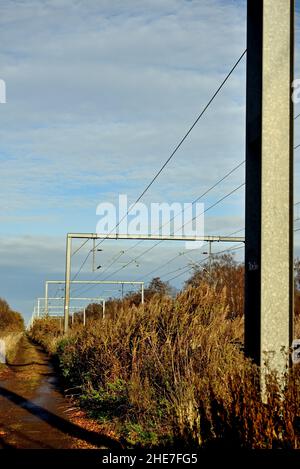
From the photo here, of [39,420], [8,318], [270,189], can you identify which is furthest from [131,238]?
[8,318]

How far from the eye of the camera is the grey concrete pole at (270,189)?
699 cm

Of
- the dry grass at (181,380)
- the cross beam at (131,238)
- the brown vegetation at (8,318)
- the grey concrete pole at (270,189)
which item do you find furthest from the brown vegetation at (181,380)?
the brown vegetation at (8,318)

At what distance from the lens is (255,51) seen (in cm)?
764

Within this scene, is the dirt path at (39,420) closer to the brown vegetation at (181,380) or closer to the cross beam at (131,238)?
the brown vegetation at (181,380)

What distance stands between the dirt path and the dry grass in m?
0.52

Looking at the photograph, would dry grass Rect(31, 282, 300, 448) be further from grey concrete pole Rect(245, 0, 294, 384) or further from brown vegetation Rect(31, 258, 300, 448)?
grey concrete pole Rect(245, 0, 294, 384)

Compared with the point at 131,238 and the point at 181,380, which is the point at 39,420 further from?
the point at 131,238

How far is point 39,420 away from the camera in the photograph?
38.7 feet

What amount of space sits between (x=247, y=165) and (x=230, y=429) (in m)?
2.99

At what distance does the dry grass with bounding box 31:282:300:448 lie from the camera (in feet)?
19.9

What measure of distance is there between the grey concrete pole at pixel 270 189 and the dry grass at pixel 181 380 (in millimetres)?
478

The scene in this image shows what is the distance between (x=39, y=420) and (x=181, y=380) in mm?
3295
